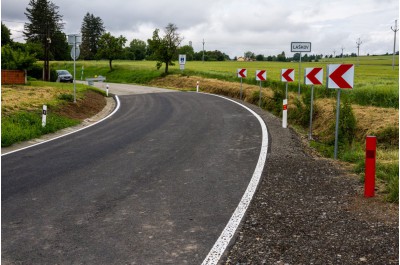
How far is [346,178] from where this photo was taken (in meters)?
7.53

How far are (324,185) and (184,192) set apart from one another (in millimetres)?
2411

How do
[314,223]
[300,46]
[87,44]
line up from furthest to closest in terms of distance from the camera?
[87,44] → [300,46] → [314,223]

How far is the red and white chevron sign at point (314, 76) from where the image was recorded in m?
11.7

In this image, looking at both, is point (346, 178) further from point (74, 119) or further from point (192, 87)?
point (192, 87)

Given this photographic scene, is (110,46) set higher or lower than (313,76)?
higher

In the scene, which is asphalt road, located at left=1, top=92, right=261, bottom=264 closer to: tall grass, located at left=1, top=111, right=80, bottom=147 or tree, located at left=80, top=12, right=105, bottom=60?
tall grass, located at left=1, top=111, right=80, bottom=147

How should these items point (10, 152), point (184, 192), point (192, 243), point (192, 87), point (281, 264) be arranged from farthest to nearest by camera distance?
point (192, 87) < point (10, 152) < point (184, 192) < point (192, 243) < point (281, 264)

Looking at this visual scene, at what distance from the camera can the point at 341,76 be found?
902 centimetres

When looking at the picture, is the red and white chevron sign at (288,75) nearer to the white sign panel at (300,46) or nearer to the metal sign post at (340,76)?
the white sign panel at (300,46)

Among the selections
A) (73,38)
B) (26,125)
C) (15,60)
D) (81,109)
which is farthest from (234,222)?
(15,60)

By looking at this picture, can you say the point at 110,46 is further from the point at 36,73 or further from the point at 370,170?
the point at 370,170

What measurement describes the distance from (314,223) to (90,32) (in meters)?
129

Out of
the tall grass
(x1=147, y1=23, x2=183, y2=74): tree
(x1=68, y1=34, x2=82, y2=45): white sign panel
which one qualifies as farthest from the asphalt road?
(x1=147, y1=23, x2=183, y2=74): tree

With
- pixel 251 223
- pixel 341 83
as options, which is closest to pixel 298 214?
pixel 251 223
